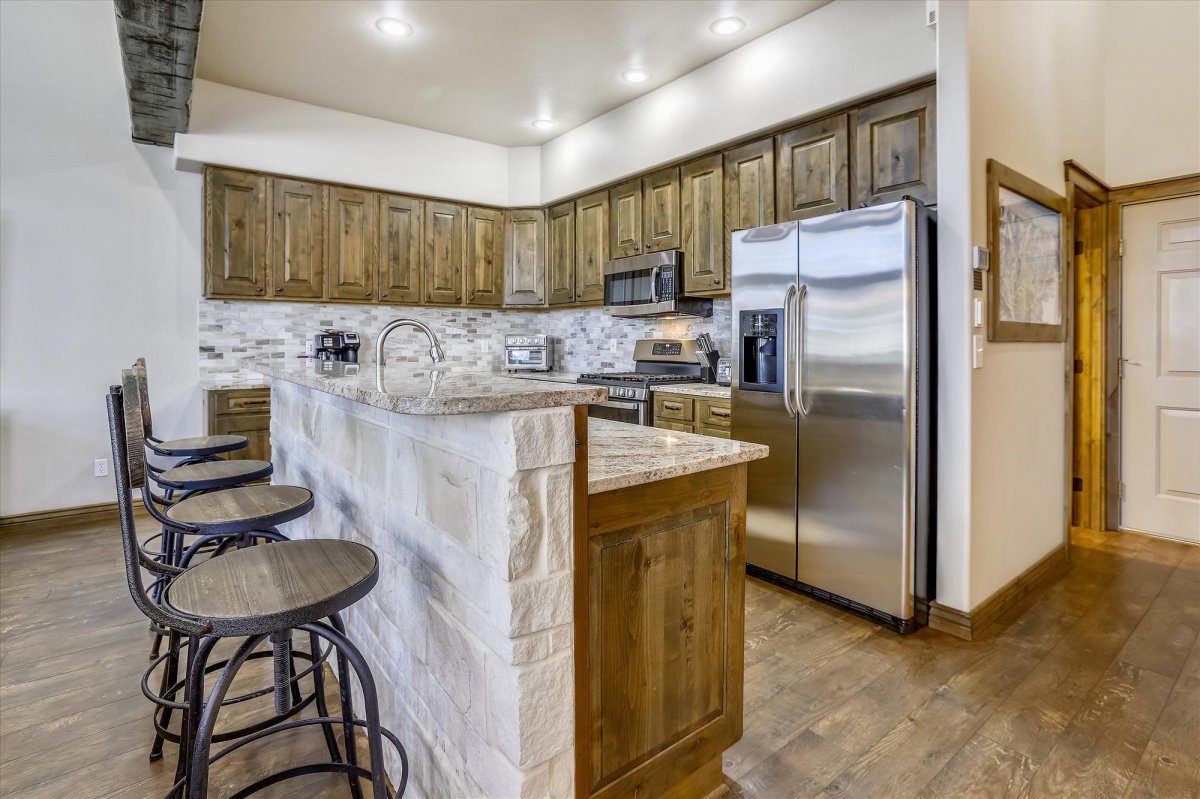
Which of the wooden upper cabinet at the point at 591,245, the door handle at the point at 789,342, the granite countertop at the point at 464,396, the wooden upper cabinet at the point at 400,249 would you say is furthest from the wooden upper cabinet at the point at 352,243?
the granite countertop at the point at 464,396

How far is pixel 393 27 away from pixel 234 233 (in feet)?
5.96

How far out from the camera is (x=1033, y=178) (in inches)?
111

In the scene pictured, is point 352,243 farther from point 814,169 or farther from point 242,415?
point 814,169

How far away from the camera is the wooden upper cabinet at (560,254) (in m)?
4.92

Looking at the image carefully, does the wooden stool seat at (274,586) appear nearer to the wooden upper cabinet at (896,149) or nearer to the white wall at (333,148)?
the wooden upper cabinet at (896,149)

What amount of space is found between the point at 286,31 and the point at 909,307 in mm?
3501

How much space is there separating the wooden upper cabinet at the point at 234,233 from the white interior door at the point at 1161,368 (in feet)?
18.3

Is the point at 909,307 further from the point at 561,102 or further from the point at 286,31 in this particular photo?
the point at 286,31

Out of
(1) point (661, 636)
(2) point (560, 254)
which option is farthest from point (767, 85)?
(1) point (661, 636)

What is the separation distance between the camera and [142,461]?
1.27 meters

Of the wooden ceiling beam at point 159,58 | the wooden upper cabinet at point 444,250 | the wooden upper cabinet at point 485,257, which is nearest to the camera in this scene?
the wooden ceiling beam at point 159,58

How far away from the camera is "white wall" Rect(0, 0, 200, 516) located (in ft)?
12.0

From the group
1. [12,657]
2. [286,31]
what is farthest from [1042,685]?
[286,31]

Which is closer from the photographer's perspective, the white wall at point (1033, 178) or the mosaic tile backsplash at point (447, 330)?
the white wall at point (1033, 178)
